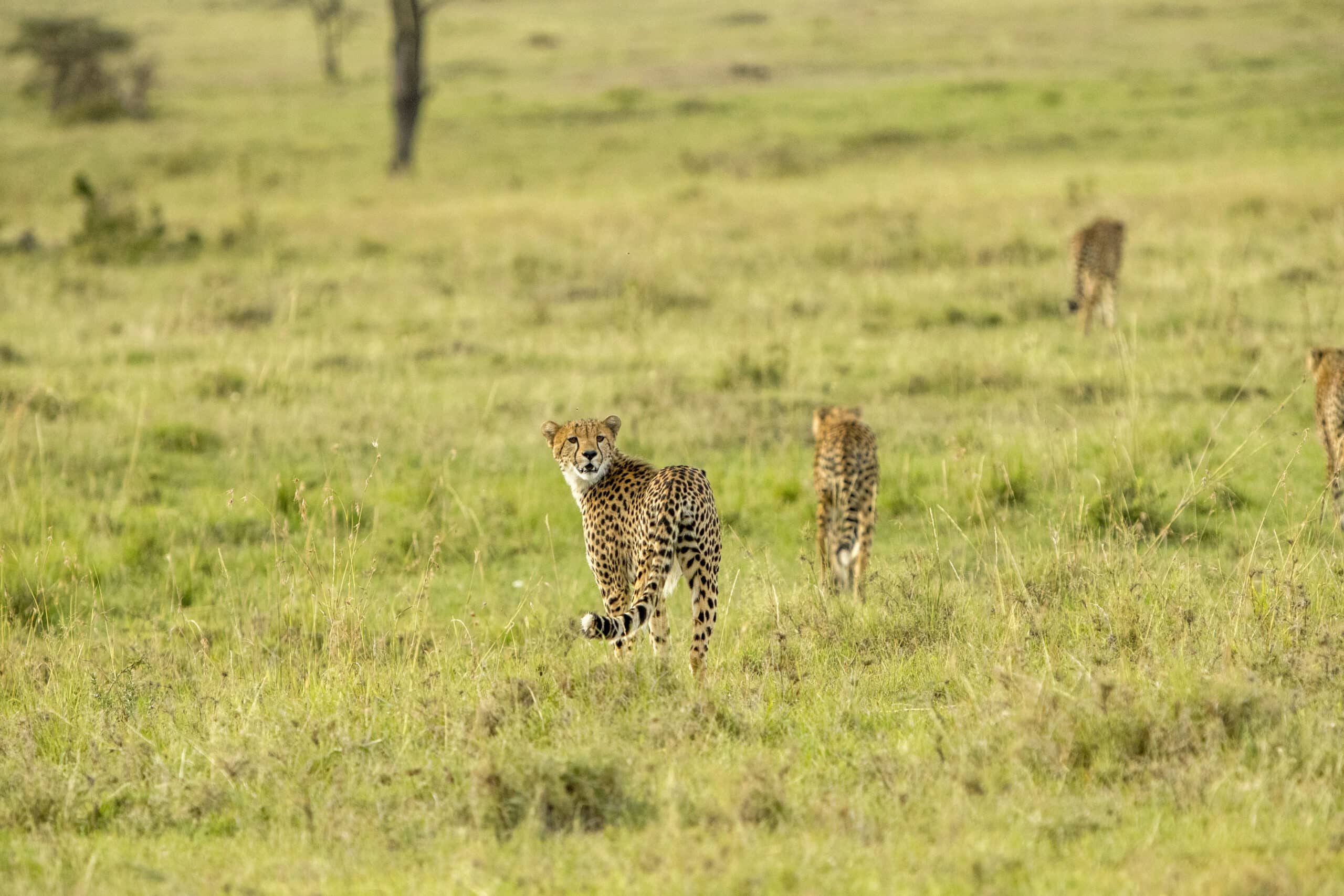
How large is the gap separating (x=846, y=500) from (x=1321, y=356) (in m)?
2.69

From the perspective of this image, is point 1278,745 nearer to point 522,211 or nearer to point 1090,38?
point 522,211

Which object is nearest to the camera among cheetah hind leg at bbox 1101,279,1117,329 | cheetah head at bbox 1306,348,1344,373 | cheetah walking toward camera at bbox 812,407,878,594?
cheetah walking toward camera at bbox 812,407,878,594

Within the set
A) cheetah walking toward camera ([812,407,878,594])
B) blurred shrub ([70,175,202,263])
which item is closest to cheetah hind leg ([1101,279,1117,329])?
cheetah walking toward camera ([812,407,878,594])

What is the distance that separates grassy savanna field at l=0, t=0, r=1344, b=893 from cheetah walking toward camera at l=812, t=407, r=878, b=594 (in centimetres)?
33

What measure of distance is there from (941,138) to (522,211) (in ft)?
35.9

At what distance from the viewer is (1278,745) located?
13.0ft

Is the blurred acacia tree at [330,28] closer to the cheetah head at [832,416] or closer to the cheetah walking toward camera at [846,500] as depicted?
the cheetah head at [832,416]

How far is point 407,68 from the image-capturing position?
2689 cm

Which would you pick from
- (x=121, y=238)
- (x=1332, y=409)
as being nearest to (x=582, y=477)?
(x=1332, y=409)

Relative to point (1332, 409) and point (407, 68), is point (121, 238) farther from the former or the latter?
point (1332, 409)

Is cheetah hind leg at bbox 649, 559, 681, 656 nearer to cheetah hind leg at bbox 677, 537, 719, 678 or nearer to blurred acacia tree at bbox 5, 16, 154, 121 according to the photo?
cheetah hind leg at bbox 677, 537, 719, 678

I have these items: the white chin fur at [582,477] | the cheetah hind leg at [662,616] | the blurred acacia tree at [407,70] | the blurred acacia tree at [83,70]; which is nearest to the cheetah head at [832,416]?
the white chin fur at [582,477]

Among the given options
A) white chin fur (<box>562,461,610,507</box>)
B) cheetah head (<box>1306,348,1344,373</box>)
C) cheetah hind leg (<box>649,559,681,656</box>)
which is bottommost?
cheetah hind leg (<box>649,559,681,656</box>)

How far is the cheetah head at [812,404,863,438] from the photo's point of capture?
706 centimetres
